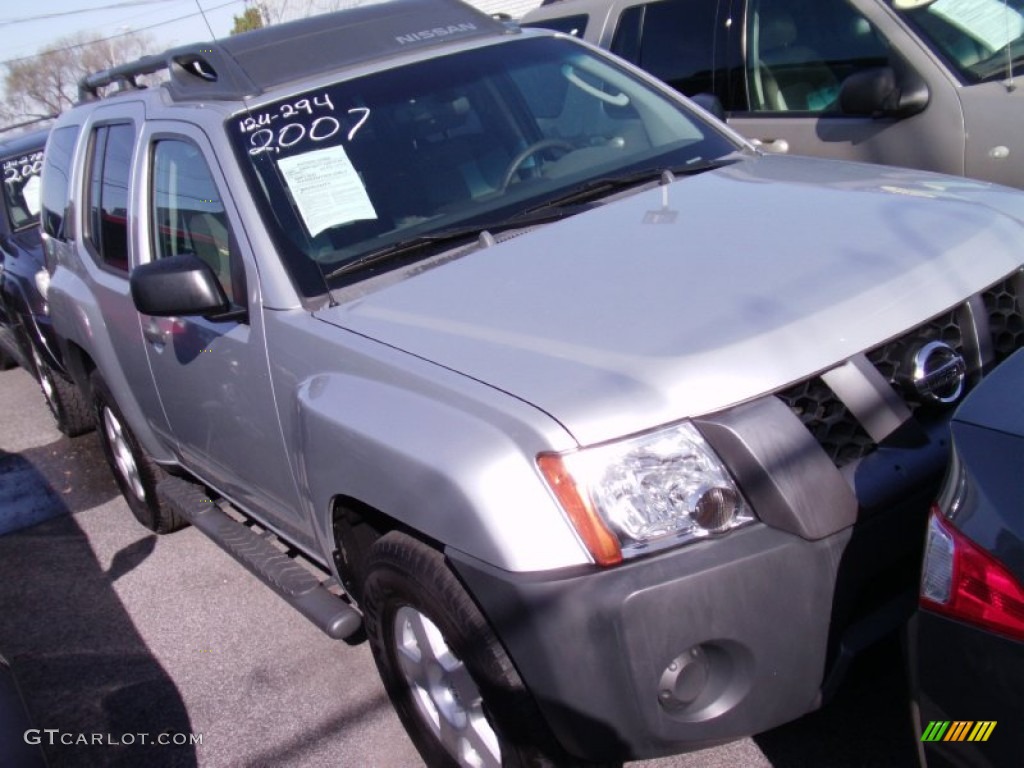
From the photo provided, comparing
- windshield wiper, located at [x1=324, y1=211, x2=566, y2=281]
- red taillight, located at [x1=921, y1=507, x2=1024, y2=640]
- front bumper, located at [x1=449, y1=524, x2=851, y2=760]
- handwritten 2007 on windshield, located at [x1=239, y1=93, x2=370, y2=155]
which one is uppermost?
handwritten 2007 on windshield, located at [x1=239, y1=93, x2=370, y2=155]

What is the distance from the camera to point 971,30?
16.4ft

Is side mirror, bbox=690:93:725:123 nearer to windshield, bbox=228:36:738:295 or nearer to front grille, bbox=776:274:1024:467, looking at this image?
windshield, bbox=228:36:738:295

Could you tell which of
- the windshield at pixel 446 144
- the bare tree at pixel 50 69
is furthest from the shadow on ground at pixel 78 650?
the bare tree at pixel 50 69

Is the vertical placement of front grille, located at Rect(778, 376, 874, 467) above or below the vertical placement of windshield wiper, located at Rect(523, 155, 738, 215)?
below

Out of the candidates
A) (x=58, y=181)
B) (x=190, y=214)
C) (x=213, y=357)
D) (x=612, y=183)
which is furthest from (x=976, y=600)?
(x=58, y=181)

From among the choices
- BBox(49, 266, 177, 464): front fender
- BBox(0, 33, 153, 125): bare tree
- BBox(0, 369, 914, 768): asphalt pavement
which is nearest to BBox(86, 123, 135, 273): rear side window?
BBox(49, 266, 177, 464): front fender

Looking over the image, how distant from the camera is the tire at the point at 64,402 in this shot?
6925mm

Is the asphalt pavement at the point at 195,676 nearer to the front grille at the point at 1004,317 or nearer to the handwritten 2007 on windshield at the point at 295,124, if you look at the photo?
the front grille at the point at 1004,317

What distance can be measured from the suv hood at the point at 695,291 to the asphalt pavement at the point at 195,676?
0.76m

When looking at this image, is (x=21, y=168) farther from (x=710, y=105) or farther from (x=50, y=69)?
(x=50, y=69)

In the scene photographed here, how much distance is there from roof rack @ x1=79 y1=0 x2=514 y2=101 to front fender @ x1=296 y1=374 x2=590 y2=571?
1.33 m

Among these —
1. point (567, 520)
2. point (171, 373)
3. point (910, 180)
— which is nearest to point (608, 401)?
point (567, 520)

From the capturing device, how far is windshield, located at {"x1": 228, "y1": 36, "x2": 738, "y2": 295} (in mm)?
3404

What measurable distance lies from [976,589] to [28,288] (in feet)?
20.8
